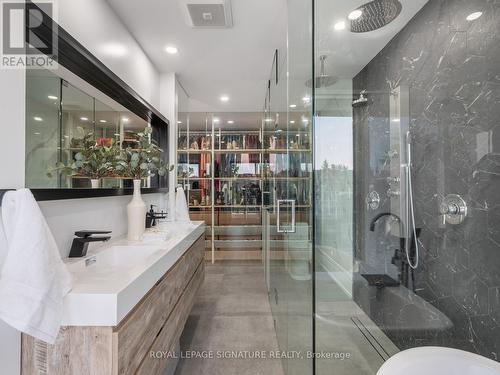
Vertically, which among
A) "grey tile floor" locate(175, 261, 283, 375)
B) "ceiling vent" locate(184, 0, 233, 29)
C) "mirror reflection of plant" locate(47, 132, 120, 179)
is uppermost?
"ceiling vent" locate(184, 0, 233, 29)

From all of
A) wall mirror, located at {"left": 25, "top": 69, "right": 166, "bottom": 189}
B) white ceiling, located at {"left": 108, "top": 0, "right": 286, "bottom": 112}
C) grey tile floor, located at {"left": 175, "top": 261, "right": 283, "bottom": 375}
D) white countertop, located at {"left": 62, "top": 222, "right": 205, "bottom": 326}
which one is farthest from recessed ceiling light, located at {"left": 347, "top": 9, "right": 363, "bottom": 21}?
grey tile floor, located at {"left": 175, "top": 261, "right": 283, "bottom": 375}

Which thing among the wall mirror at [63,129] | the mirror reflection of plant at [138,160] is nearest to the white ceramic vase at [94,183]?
the wall mirror at [63,129]

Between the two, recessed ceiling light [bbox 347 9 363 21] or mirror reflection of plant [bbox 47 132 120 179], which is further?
recessed ceiling light [bbox 347 9 363 21]

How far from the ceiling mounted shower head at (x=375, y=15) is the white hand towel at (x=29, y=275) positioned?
6.92 feet

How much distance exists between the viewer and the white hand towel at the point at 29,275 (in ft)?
2.87

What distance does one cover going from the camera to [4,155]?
3.40 feet

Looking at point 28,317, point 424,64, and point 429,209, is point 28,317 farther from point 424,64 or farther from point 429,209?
point 424,64

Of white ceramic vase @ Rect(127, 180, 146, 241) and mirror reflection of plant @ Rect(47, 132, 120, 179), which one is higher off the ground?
mirror reflection of plant @ Rect(47, 132, 120, 179)

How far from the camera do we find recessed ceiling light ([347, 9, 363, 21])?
1.70m

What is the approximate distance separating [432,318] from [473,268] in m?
0.48

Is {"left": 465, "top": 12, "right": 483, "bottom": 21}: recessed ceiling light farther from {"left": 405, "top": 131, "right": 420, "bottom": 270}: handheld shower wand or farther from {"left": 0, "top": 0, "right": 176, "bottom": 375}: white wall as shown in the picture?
{"left": 0, "top": 0, "right": 176, "bottom": 375}: white wall

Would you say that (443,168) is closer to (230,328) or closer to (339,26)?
(339,26)

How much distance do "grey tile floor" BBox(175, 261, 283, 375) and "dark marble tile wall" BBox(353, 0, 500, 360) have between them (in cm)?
98

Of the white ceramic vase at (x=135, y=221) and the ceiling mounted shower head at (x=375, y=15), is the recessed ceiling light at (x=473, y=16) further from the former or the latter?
the white ceramic vase at (x=135, y=221)
